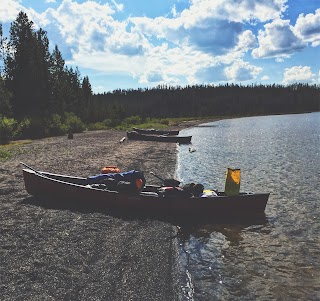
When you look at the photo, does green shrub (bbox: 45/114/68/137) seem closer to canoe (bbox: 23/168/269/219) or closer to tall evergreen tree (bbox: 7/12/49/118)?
tall evergreen tree (bbox: 7/12/49/118)

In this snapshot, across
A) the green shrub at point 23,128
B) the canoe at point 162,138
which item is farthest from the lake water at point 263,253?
the green shrub at point 23,128

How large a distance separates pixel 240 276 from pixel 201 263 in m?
1.25

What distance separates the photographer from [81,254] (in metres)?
9.59

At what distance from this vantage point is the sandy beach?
7703mm

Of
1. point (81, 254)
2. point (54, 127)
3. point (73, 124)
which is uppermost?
point (81, 254)

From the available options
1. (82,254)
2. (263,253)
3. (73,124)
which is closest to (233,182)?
(263,253)

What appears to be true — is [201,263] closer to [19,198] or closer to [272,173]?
[19,198]

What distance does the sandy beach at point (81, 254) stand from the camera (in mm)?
7703

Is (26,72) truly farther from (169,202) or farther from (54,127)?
(169,202)

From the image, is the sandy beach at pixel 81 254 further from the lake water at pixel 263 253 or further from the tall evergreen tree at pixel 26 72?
the tall evergreen tree at pixel 26 72

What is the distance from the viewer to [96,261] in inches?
363

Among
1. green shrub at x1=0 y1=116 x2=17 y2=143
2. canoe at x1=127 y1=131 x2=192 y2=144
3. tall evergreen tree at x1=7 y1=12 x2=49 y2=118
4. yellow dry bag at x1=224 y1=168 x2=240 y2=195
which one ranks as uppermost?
tall evergreen tree at x1=7 y1=12 x2=49 y2=118

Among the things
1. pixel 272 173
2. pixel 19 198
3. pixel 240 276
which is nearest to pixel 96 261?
pixel 240 276

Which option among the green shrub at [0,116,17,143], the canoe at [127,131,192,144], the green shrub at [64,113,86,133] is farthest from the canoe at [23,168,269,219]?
the green shrub at [64,113,86,133]
